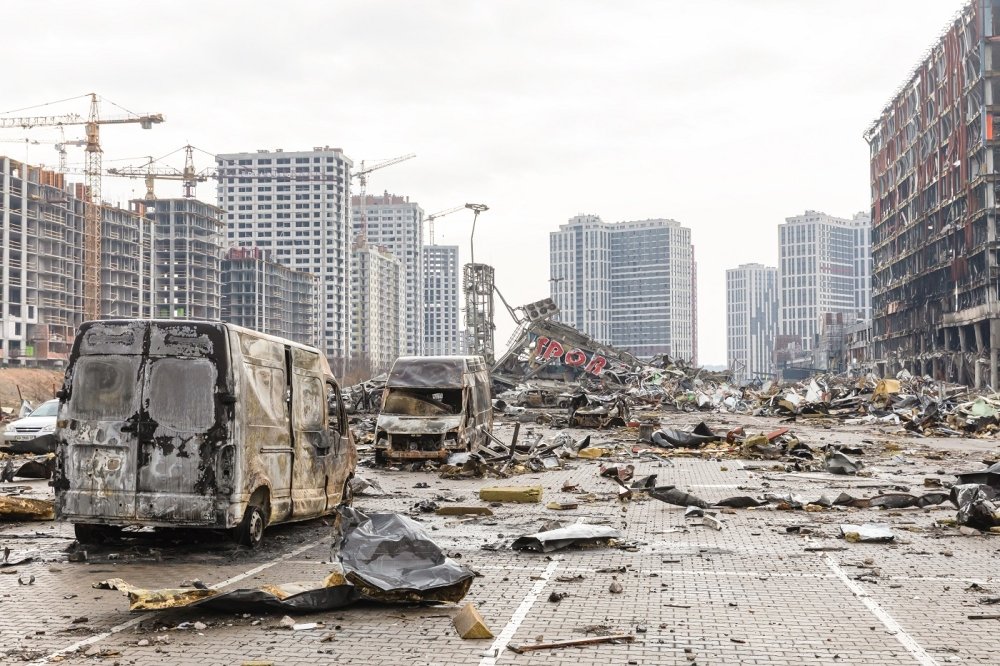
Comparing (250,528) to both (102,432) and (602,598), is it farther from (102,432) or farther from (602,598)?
(602,598)

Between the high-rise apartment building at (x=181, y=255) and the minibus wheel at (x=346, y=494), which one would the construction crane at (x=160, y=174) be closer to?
the high-rise apartment building at (x=181, y=255)

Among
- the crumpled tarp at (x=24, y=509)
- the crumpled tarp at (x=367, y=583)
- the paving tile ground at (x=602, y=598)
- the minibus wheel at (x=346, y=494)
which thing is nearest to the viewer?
the paving tile ground at (x=602, y=598)

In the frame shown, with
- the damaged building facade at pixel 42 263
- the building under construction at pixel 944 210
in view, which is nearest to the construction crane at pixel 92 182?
the damaged building facade at pixel 42 263

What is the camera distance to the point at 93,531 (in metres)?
10.5

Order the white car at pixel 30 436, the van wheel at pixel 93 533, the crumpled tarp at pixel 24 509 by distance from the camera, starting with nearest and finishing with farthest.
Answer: the van wheel at pixel 93 533 → the crumpled tarp at pixel 24 509 → the white car at pixel 30 436

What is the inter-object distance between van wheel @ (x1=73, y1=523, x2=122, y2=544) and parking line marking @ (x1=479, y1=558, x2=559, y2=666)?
15.8 feet

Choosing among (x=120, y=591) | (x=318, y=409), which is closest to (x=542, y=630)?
(x=120, y=591)

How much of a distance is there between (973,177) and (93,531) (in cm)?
8186

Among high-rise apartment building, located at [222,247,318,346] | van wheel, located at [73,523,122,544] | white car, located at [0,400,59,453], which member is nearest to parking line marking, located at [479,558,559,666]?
van wheel, located at [73,523,122,544]

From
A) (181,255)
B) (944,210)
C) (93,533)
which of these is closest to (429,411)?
(93,533)

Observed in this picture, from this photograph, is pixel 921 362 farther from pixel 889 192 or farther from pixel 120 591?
pixel 120 591

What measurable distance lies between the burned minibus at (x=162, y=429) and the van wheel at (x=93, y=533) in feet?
0.10

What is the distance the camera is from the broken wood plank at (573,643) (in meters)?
6.53

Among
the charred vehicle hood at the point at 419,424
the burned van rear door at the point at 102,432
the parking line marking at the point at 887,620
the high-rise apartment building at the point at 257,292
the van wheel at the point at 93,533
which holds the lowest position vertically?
the parking line marking at the point at 887,620
